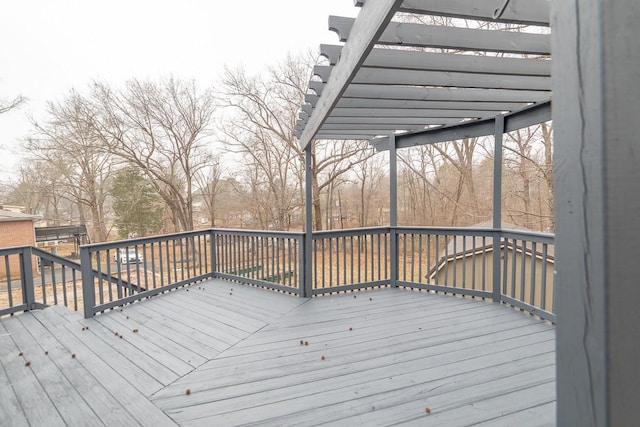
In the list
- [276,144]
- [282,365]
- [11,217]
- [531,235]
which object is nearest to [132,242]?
[282,365]

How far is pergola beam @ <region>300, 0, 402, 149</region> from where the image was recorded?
1.65 m

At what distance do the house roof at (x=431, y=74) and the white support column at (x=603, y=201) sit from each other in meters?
1.06

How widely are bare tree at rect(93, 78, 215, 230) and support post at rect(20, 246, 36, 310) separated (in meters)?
9.94

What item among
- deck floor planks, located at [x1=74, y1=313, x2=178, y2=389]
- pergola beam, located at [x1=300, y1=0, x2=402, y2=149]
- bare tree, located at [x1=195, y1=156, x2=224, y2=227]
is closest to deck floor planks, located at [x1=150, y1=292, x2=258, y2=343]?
deck floor planks, located at [x1=74, y1=313, x2=178, y2=389]

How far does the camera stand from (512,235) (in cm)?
404

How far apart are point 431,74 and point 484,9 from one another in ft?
3.09

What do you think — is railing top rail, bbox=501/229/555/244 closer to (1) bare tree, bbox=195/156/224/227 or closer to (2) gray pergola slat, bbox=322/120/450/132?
(2) gray pergola slat, bbox=322/120/450/132

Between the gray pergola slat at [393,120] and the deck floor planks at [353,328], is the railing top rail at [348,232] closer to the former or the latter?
the deck floor planks at [353,328]

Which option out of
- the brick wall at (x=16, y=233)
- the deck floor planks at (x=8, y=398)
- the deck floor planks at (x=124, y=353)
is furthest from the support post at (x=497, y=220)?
the brick wall at (x=16, y=233)

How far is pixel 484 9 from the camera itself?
1.84 meters

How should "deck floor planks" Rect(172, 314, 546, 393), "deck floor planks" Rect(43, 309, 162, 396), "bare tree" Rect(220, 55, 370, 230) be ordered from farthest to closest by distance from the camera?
"bare tree" Rect(220, 55, 370, 230) < "deck floor planks" Rect(172, 314, 546, 393) < "deck floor planks" Rect(43, 309, 162, 396)

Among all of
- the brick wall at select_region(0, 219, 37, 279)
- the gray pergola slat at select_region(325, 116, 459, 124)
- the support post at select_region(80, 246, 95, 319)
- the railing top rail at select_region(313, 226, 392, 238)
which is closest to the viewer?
the support post at select_region(80, 246, 95, 319)

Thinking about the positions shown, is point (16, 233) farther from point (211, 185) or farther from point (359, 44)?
point (359, 44)

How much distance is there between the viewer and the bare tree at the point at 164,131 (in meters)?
12.9
